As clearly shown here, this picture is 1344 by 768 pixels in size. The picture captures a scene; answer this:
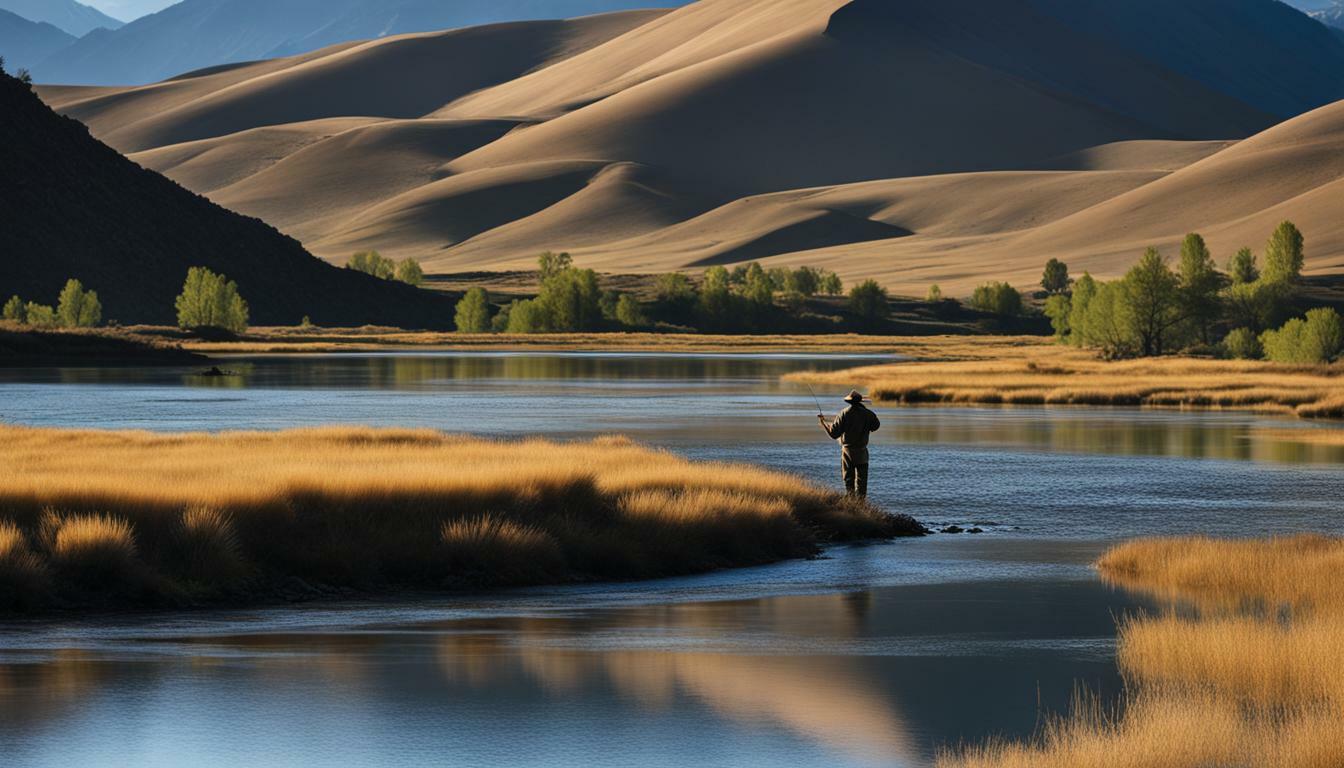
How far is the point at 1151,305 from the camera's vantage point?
130 metres

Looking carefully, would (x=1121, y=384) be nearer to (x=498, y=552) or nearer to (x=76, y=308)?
(x=498, y=552)

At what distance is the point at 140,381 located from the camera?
108 meters

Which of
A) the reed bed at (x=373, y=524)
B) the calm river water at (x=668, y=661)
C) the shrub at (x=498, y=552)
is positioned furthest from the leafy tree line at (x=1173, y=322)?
the shrub at (x=498, y=552)

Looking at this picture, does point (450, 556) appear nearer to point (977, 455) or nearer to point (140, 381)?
point (977, 455)

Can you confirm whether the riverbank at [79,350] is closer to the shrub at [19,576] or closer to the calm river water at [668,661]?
the calm river water at [668,661]

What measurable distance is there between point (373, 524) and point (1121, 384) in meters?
71.0

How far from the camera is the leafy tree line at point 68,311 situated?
558 feet

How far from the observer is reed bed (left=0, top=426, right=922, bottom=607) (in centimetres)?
2681

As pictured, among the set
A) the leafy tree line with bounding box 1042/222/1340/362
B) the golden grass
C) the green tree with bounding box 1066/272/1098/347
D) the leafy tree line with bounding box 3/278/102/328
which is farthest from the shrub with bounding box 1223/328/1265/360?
the leafy tree line with bounding box 3/278/102/328

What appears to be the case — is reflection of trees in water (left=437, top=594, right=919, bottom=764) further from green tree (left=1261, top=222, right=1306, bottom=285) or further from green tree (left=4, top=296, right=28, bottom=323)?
green tree (left=1261, top=222, right=1306, bottom=285)

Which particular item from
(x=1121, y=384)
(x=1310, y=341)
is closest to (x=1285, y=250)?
(x=1310, y=341)

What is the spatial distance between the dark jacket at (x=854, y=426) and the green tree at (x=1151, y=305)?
94.6 metres

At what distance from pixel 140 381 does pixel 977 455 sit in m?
64.8

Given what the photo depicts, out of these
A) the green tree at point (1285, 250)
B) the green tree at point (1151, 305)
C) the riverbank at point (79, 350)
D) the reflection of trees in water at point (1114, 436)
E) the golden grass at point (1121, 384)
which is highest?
the green tree at point (1285, 250)
